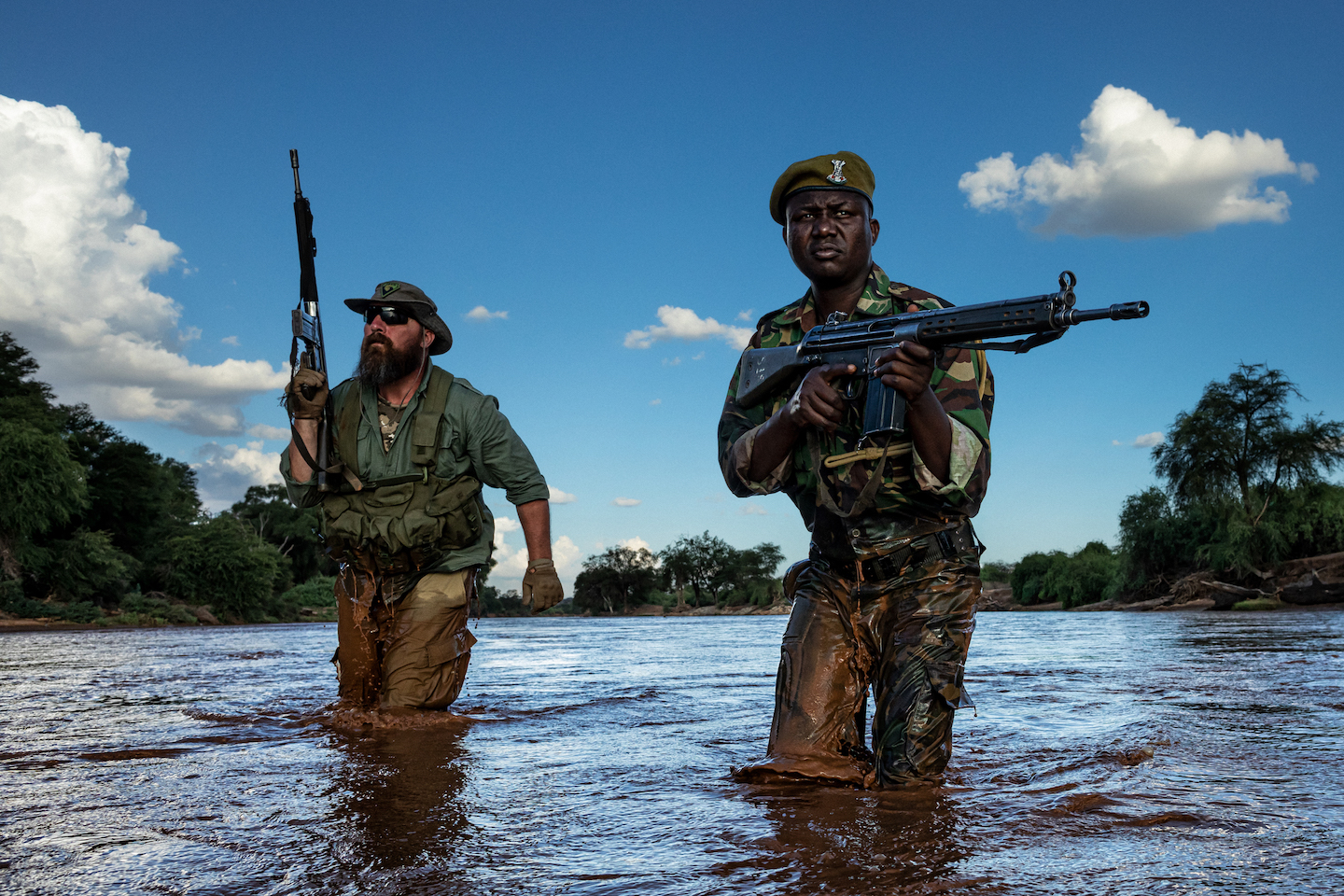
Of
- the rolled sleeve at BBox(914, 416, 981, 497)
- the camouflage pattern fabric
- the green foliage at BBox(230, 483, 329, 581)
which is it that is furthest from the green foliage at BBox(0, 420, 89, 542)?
the green foliage at BBox(230, 483, 329, 581)

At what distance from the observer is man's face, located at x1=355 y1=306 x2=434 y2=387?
5574 mm

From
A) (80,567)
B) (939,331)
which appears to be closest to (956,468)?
(939,331)

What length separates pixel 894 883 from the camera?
7.02ft

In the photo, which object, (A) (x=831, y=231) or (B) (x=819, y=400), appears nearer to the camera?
(B) (x=819, y=400)

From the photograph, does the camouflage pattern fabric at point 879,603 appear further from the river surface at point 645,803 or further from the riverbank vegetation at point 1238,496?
the riverbank vegetation at point 1238,496

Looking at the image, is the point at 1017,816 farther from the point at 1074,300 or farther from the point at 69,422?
the point at 69,422

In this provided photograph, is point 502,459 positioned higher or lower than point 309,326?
lower

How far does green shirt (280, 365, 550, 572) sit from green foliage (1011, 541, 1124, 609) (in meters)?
47.0

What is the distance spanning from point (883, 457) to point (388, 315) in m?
3.39

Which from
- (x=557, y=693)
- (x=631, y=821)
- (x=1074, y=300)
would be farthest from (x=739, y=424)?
(x=557, y=693)

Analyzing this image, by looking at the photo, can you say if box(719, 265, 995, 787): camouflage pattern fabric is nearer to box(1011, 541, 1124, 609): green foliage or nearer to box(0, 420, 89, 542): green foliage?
box(0, 420, 89, 542): green foliage

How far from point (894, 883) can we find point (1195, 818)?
1.16 m

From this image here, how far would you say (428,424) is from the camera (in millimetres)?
5391

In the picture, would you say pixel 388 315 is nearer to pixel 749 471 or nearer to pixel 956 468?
pixel 749 471
